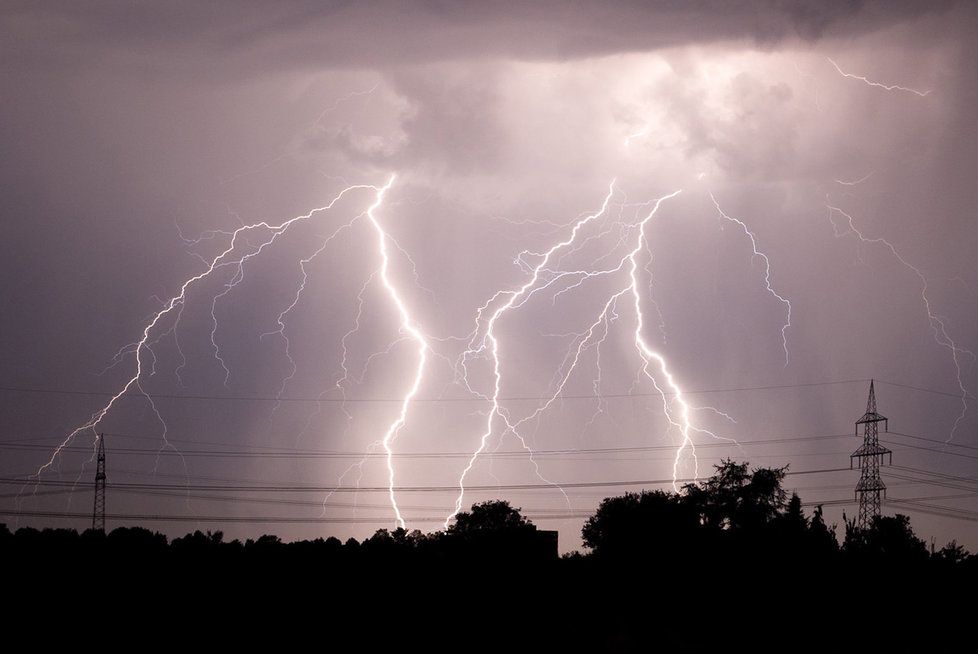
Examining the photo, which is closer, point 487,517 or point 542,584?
point 542,584

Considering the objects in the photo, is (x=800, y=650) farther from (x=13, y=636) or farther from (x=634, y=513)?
(x=634, y=513)

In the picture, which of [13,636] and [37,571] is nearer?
[13,636]

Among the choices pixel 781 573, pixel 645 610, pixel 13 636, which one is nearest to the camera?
pixel 13 636

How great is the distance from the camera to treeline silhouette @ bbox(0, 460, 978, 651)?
31.1 m

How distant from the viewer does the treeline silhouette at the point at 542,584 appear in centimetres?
3108

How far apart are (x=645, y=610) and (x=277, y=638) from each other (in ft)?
34.5

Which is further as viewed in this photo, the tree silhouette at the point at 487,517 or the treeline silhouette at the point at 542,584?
the tree silhouette at the point at 487,517

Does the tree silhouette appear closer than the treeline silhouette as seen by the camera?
No

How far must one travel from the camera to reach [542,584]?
3316 cm

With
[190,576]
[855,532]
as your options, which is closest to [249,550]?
[190,576]

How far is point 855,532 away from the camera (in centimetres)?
4994

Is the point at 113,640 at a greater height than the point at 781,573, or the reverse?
the point at 781,573

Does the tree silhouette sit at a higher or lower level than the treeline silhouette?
higher

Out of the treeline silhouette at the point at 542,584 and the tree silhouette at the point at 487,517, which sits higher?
the tree silhouette at the point at 487,517
